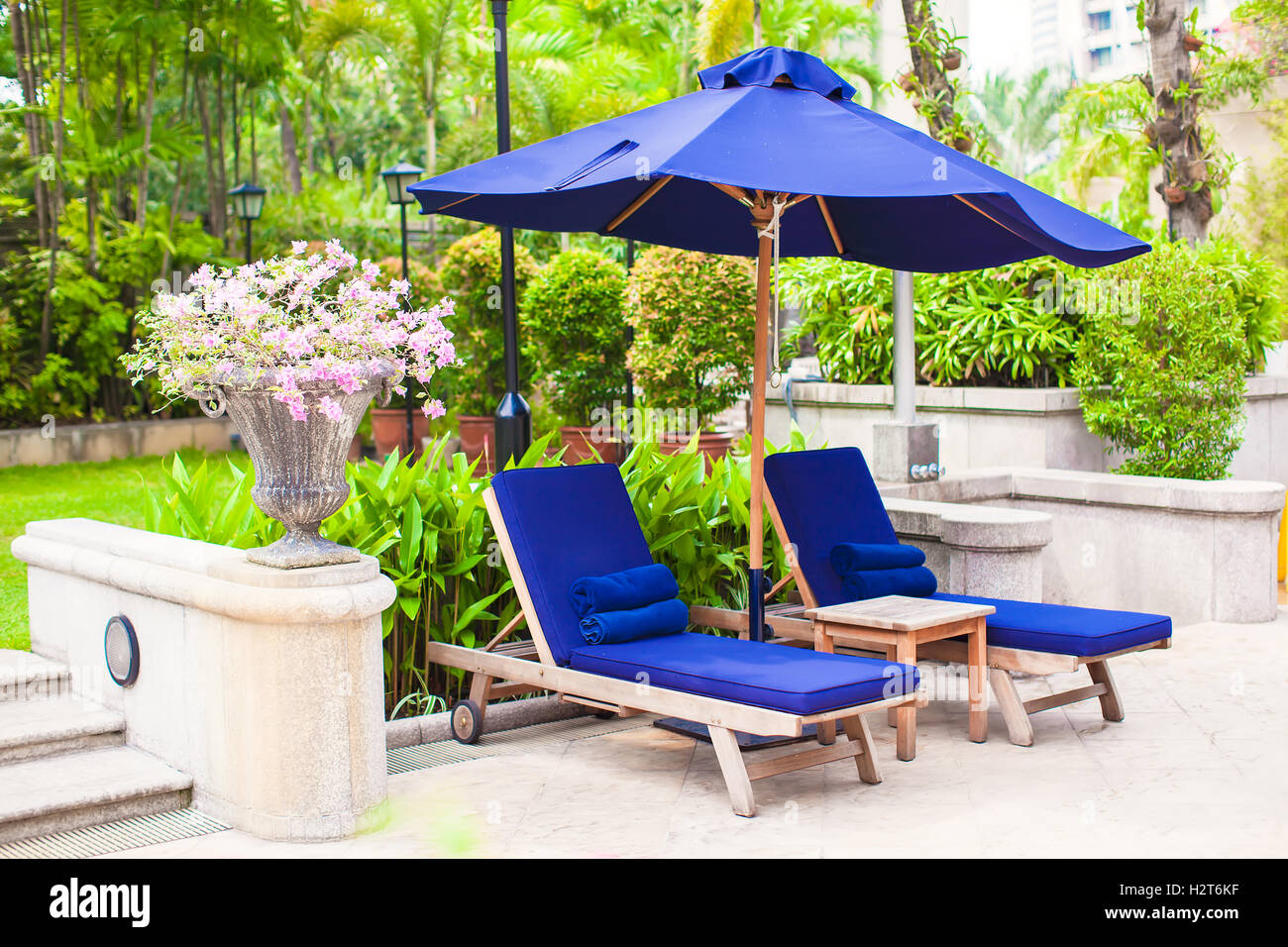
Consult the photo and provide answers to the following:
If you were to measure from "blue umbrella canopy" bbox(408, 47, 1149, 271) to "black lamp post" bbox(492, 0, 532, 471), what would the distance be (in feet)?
6.62

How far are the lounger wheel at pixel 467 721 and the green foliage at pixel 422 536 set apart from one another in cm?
31

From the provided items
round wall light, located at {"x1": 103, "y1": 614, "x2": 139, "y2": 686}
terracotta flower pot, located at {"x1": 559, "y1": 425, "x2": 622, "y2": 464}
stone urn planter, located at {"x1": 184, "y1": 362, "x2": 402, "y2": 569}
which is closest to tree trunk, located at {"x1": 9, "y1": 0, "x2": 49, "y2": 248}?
terracotta flower pot, located at {"x1": 559, "y1": 425, "x2": 622, "y2": 464}

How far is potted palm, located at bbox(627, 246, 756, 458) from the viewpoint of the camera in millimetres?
12453

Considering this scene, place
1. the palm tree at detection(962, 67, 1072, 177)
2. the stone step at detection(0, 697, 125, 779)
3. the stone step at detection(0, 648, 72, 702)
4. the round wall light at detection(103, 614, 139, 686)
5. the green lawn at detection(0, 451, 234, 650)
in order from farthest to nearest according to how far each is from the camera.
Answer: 1. the palm tree at detection(962, 67, 1072, 177)
2. the green lawn at detection(0, 451, 234, 650)
3. the stone step at detection(0, 648, 72, 702)
4. the round wall light at detection(103, 614, 139, 686)
5. the stone step at detection(0, 697, 125, 779)

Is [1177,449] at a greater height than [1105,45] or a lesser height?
lesser

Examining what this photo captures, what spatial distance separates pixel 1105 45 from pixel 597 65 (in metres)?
84.5

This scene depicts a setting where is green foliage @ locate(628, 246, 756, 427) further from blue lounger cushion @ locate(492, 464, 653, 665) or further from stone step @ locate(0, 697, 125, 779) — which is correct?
stone step @ locate(0, 697, 125, 779)

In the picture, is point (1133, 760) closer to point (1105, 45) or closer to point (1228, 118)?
point (1228, 118)

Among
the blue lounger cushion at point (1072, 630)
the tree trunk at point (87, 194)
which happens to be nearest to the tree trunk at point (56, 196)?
the tree trunk at point (87, 194)

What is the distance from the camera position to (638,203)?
593 cm

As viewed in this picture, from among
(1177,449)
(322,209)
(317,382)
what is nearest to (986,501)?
(1177,449)

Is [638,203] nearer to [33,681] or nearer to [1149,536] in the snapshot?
[33,681]

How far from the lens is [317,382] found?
4.28 m

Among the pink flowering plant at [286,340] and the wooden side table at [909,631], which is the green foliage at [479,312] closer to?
the wooden side table at [909,631]
